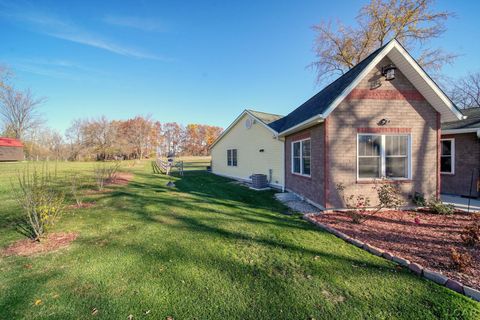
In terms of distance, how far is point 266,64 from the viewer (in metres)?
15.1

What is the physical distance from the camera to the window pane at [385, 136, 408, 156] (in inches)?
264

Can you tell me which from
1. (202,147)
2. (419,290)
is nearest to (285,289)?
(419,290)

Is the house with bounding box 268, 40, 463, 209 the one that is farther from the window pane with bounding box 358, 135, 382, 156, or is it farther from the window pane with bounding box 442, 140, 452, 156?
the window pane with bounding box 442, 140, 452, 156

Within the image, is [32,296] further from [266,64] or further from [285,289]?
[266,64]

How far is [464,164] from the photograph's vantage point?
855 cm

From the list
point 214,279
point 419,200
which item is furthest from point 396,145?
point 214,279

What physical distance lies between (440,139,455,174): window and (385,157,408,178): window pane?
4.36 m

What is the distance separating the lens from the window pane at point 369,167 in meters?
6.69

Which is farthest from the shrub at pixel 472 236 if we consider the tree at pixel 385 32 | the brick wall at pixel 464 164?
the tree at pixel 385 32

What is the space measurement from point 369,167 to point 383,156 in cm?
55

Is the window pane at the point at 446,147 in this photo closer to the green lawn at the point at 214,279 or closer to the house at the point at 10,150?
the green lawn at the point at 214,279

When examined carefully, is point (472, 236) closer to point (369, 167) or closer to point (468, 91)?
point (369, 167)

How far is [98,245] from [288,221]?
4657mm

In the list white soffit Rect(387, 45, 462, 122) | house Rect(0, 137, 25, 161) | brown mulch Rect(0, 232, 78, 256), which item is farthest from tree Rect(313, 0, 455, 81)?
house Rect(0, 137, 25, 161)
